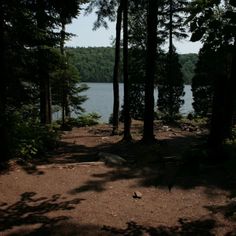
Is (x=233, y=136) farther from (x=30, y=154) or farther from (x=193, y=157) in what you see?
(x=193, y=157)

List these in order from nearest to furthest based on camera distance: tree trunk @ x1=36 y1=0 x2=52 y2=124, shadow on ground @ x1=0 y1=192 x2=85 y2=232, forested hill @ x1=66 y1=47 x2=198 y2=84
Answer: shadow on ground @ x1=0 y1=192 x2=85 y2=232
tree trunk @ x1=36 y1=0 x2=52 y2=124
forested hill @ x1=66 y1=47 x2=198 y2=84

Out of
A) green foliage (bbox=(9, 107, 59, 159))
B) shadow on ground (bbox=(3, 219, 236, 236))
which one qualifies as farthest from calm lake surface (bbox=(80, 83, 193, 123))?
shadow on ground (bbox=(3, 219, 236, 236))

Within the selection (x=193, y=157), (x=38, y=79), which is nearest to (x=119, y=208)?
(x=193, y=157)

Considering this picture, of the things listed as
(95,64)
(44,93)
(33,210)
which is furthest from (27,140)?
(95,64)

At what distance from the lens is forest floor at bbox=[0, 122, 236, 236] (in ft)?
20.8

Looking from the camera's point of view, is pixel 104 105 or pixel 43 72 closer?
pixel 43 72

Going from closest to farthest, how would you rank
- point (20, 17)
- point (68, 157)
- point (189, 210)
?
point (189, 210), point (20, 17), point (68, 157)

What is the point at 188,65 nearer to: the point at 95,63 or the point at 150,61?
the point at 95,63

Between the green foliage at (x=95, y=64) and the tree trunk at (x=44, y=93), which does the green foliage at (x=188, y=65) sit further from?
the tree trunk at (x=44, y=93)

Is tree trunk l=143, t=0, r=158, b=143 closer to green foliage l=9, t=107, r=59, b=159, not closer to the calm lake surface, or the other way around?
green foliage l=9, t=107, r=59, b=159

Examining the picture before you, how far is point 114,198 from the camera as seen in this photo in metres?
8.12

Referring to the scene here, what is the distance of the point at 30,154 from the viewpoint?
11406mm

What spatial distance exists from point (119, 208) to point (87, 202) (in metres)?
0.68

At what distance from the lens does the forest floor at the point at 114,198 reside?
6332mm
